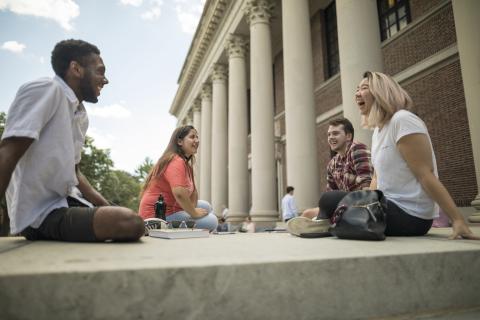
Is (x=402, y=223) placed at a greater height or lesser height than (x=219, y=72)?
lesser

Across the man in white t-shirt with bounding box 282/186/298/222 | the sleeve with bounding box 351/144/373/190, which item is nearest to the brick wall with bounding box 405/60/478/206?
the man in white t-shirt with bounding box 282/186/298/222

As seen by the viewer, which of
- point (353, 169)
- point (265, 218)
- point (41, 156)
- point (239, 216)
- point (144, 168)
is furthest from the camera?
point (144, 168)

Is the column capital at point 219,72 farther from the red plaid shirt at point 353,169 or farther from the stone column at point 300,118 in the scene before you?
the red plaid shirt at point 353,169

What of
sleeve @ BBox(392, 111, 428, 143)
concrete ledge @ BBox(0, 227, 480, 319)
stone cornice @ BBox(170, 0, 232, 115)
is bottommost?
concrete ledge @ BBox(0, 227, 480, 319)

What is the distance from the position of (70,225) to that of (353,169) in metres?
3.49

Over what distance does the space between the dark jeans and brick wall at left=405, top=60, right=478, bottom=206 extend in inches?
400

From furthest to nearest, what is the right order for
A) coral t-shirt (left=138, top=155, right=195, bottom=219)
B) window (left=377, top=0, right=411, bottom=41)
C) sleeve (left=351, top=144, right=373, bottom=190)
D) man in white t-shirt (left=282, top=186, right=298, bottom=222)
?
man in white t-shirt (left=282, top=186, right=298, bottom=222), window (left=377, top=0, right=411, bottom=41), coral t-shirt (left=138, top=155, right=195, bottom=219), sleeve (left=351, top=144, right=373, bottom=190)

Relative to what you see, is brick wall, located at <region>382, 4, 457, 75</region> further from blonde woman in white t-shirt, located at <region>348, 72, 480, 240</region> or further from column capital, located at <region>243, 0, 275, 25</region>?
blonde woman in white t-shirt, located at <region>348, 72, 480, 240</region>

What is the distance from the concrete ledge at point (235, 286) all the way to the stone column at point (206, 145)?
2158cm

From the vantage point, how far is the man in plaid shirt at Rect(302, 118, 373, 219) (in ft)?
13.6

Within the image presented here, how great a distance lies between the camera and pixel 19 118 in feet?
7.34

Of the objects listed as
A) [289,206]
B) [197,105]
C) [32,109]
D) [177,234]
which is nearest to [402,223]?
[177,234]

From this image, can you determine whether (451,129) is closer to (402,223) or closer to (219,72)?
(402,223)

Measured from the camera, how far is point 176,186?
4.18m
